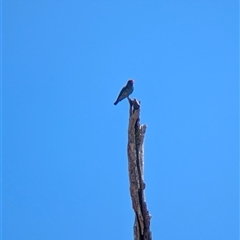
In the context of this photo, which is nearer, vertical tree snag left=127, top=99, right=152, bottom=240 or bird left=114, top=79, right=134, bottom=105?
vertical tree snag left=127, top=99, right=152, bottom=240

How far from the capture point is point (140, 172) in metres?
7.89

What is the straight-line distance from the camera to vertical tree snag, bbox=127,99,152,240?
7762mm

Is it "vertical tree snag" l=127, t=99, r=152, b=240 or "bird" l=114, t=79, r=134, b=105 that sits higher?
"bird" l=114, t=79, r=134, b=105

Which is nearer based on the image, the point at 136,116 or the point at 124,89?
the point at 136,116

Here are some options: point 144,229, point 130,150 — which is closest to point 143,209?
point 144,229

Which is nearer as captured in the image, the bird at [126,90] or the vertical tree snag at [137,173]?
the vertical tree snag at [137,173]

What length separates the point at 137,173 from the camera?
25.8ft

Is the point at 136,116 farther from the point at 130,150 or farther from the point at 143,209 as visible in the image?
the point at 143,209

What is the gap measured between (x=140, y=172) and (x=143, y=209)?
0.53 metres

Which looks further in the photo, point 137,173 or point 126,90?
point 126,90

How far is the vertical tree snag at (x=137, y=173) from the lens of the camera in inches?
306

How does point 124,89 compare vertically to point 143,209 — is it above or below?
above

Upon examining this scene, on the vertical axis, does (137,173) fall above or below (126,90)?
below

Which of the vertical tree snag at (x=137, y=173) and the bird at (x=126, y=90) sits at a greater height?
the bird at (x=126, y=90)
